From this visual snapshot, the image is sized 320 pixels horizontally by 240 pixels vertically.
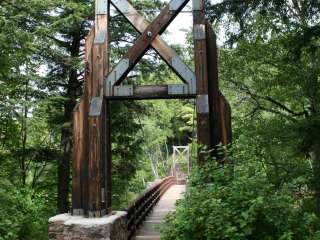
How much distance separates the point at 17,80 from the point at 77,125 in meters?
3.49

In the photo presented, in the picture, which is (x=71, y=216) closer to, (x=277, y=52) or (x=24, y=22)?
(x=24, y=22)

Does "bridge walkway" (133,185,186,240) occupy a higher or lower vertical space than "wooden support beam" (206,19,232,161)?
lower

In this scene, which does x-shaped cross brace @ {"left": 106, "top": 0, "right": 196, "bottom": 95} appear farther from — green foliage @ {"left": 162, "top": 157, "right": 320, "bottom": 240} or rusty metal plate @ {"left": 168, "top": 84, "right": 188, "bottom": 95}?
green foliage @ {"left": 162, "top": 157, "right": 320, "bottom": 240}

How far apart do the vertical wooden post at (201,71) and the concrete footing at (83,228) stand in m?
1.61

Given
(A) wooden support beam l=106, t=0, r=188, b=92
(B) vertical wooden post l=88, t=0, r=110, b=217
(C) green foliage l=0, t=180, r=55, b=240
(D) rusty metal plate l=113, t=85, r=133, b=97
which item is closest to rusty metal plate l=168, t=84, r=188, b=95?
(D) rusty metal plate l=113, t=85, r=133, b=97

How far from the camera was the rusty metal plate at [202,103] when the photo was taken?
19.4 ft

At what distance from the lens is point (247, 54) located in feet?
35.7

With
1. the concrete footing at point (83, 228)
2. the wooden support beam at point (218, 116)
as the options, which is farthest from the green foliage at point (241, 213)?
the wooden support beam at point (218, 116)

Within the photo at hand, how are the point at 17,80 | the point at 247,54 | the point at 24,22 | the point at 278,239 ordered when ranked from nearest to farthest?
the point at 278,239 < the point at 17,80 < the point at 24,22 < the point at 247,54

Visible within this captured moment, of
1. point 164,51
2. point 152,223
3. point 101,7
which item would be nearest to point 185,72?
point 164,51

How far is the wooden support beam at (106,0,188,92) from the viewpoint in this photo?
6.23 meters

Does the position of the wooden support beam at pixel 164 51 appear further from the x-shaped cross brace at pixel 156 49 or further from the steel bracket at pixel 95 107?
the steel bracket at pixel 95 107

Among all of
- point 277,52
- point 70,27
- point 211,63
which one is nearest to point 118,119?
point 70,27

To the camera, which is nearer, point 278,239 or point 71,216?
point 278,239
